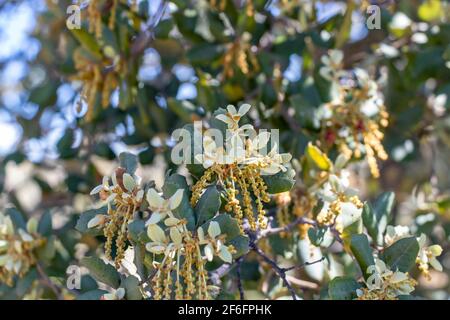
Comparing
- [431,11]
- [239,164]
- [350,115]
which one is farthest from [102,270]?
[431,11]

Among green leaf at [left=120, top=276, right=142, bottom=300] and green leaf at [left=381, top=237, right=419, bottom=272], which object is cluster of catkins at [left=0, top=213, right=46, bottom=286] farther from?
green leaf at [left=381, top=237, right=419, bottom=272]

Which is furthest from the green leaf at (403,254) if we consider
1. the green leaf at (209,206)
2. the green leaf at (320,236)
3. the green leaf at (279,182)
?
the green leaf at (209,206)

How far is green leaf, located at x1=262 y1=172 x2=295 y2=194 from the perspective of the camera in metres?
1.57

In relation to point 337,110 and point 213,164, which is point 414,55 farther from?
point 213,164

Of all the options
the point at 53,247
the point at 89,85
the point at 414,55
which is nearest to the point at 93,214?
the point at 53,247

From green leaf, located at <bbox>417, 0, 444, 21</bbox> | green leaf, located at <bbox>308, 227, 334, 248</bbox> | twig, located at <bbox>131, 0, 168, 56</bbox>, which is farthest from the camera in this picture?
green leaf, located at <bbox>417, 0, 444, 21</bbox>

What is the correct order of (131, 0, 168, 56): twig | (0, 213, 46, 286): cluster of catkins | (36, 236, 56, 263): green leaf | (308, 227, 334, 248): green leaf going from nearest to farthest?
(308, 227, 334, 248): green leaf < (0, 213, 46, 286): cluster of catkins < (36, 236, 56, 263): green leaf < (131, 0, 168, 56): twig

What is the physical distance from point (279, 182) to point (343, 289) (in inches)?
10.8

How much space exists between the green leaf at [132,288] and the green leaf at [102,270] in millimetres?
A: 53

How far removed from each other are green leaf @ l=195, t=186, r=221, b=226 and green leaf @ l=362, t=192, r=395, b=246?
1.34ft

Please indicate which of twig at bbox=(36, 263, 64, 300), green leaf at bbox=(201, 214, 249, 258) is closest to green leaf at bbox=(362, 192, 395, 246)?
green leaf at bbox=(201, 214, 249, 258)

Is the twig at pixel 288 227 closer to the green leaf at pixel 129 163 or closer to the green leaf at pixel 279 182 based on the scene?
the green leaf at pixel 279 182

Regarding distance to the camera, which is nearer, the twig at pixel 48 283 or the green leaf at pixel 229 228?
the green leaf at pixel 229 228

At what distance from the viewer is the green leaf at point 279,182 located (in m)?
1.57
